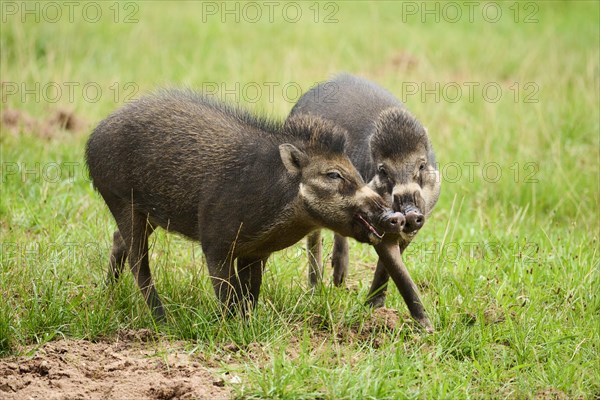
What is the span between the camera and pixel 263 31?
1312 centimetres

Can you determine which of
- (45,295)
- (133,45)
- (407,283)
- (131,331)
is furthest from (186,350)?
(133,45)

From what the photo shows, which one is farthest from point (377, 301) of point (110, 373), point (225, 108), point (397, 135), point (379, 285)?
point (110, 373)

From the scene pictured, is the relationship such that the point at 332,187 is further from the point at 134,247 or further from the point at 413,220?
the point at 134,247

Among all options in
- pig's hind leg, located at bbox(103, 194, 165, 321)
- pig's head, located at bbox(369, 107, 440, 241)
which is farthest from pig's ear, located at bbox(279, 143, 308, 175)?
pig's hind leg, located at bbox(103, 194, 165, 321)

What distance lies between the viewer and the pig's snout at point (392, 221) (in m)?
5.02

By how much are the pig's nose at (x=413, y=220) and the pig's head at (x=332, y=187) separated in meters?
0.23

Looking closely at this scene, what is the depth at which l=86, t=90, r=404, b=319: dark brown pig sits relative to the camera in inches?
209

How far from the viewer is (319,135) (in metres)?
5.46

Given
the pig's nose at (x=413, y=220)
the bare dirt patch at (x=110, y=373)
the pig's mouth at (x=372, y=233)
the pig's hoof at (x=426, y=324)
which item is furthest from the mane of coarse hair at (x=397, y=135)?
the bare dirt patch at (x=110, y=373)

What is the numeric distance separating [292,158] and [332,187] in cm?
32

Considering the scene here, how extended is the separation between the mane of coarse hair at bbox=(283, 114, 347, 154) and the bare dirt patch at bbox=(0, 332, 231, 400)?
1.40 metres

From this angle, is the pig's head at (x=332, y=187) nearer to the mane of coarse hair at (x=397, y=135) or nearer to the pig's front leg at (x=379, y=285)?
the mane of coarse hair at (x=397, y=135)

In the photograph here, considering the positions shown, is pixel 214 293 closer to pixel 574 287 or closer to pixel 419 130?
pixel 419 130

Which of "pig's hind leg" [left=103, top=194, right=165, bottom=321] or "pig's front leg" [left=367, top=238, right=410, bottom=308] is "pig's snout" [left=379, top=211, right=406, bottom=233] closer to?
"pig's front leg" [left=367, top=238, right=410, bottom=308]
